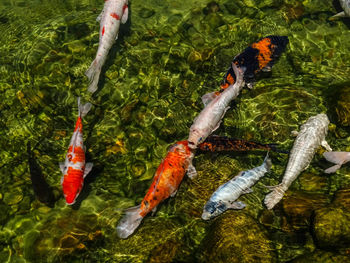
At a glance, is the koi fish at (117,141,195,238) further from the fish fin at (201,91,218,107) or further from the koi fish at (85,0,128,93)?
the koi fish at (85,0,128,93)

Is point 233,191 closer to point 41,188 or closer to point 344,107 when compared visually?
point 344,107

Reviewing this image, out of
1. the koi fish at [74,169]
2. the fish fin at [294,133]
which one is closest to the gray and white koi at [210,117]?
the fish fin at [294,133]

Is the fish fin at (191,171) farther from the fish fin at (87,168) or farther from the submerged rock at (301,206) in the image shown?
the fish fin at (87,168)

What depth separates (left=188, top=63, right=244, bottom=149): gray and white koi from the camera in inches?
248

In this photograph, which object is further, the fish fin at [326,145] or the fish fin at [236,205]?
the fish fin at [326,145]

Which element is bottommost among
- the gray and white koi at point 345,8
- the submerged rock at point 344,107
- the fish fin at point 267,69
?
the submerged rock at point 344,107

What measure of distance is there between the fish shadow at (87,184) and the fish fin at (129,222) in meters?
1.06

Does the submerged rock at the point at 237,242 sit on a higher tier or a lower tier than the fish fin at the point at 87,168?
lower

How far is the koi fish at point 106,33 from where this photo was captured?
277 inches

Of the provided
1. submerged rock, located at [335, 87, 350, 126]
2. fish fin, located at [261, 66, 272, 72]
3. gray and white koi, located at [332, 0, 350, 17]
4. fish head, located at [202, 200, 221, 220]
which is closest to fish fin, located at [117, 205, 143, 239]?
fish head, located at [202, 200, 221, 220]

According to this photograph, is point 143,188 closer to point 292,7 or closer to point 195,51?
point 195,51

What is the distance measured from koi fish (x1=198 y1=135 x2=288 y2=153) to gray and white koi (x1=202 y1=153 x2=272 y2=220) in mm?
282

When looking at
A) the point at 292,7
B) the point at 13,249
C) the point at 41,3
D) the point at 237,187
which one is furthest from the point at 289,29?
the point at 13,249

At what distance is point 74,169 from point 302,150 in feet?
14.8
